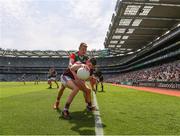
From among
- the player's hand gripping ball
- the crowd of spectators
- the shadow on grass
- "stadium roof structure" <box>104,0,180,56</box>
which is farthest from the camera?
"stadium roof structure" <box>104,0,180,56</box>

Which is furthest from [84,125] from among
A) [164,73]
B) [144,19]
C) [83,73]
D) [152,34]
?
[152,34]

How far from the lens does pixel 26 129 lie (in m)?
4.99

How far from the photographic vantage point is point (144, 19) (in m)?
38.7

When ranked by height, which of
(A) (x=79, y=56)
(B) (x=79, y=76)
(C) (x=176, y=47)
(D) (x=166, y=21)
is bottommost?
(B) (x=79, y=76)

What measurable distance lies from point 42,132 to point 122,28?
4074 cm

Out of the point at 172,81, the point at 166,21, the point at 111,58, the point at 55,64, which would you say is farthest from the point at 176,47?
the point at 55,64

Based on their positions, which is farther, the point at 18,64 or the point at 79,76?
the point at 18,64

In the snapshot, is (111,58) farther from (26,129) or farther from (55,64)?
(26,129)

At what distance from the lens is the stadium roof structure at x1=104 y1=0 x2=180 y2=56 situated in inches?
1254

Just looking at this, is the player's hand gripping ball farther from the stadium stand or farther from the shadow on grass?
the stadium stand

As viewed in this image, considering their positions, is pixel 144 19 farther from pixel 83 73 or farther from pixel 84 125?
pixel 84 125

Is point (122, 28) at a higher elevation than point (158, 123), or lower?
higher

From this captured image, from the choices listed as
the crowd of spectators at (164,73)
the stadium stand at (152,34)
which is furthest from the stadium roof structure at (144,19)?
the crowd of spectators at (164,73)

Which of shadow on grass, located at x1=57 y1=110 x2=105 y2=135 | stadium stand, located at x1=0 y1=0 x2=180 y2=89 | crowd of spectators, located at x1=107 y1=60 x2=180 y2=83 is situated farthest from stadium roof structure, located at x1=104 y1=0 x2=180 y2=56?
shadow on grass, located at x1=57 y1=110 x2=105 y2=135
